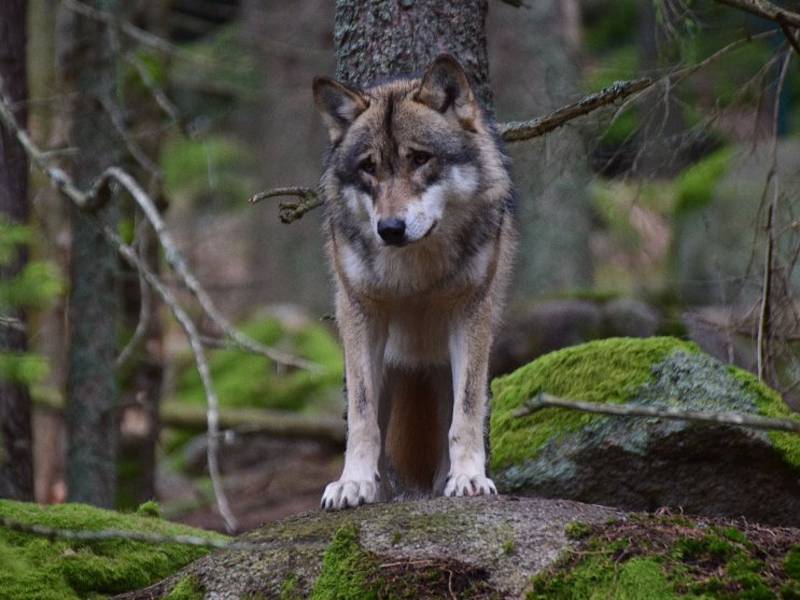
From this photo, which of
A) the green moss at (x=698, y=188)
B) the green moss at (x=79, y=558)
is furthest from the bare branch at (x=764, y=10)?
the green moss at (x=698, y=188)

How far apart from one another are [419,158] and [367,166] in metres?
0.29

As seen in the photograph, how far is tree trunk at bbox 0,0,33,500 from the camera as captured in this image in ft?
26.3

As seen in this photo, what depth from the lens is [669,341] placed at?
7.40 metres

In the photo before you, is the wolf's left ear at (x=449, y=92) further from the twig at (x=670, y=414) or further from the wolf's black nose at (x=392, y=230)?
the twig at (x=670, y=414)

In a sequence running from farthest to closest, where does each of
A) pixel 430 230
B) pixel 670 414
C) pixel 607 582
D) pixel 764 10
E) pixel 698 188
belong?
pixel 698 188 → pixel 430 230 → pixel 764 10 → pixel 607 582 → pixel 670 414

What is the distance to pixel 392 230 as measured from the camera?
596cm

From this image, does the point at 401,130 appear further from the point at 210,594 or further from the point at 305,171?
the point at 305,171

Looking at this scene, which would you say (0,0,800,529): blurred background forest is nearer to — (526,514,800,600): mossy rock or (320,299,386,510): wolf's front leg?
(320,299,386,510): wolf's front leg

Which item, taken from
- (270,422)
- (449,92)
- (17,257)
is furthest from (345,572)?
(270,422)

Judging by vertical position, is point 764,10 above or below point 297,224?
above

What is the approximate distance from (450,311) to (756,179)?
11.0 metres

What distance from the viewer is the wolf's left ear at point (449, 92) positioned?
6.34 metres

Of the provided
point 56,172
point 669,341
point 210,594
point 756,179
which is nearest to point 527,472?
point 669,341

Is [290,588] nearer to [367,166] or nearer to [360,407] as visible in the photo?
[360,407]
